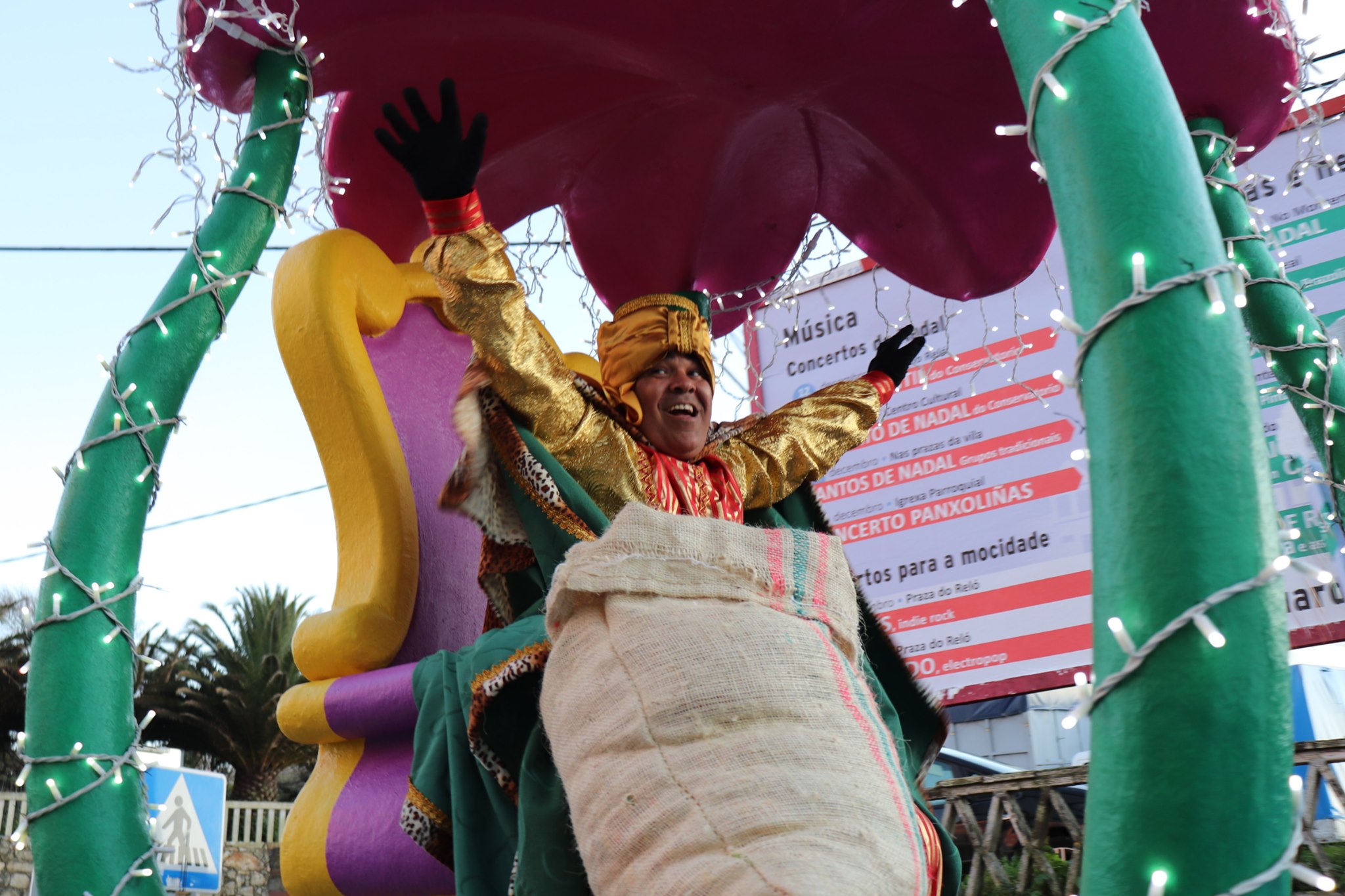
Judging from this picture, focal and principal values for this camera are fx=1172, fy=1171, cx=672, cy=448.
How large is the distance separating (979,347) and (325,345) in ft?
13.1

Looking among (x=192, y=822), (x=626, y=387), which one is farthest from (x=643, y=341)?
(x=192, y=822)

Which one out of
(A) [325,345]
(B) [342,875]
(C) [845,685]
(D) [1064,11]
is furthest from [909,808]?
(A) [325,345]

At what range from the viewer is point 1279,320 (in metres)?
1.99

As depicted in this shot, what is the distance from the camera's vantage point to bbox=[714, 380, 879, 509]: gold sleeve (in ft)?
7.04

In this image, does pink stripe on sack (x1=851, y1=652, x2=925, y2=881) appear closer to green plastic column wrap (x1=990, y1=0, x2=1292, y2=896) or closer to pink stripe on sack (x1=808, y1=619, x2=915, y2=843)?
pink stripe on sack (x1=808, y1=619, x2=915, y2=843)

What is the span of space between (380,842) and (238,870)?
9410 millimetres

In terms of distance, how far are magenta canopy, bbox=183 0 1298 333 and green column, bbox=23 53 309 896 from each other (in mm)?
239

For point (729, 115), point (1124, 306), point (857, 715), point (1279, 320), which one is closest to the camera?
point (1124, 306)

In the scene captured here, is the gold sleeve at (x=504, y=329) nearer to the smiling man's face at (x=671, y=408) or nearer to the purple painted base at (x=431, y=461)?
the smiling man's face at (x=671, y=408)

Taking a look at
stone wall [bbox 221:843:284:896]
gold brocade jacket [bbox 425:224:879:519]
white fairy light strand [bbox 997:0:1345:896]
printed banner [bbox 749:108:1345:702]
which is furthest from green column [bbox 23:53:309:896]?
stone wall [bbox 221:843:284:896]

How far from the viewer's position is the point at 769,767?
1.06m

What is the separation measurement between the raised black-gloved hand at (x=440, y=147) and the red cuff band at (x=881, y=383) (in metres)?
1.04

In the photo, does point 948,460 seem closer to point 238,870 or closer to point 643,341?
point 643,341

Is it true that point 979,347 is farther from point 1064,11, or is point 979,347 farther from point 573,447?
point 1064,11
